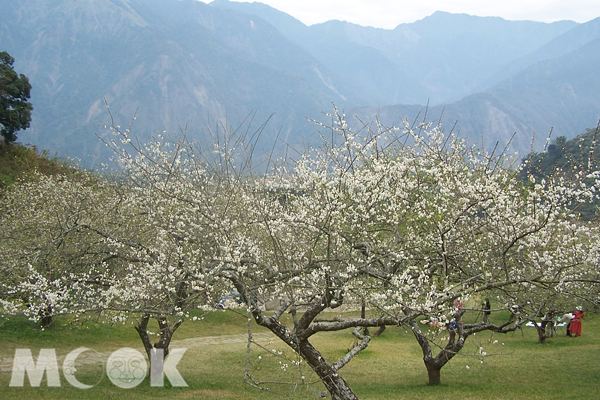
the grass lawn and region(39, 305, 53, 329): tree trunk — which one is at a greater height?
region(39, 305, 53, 329): tree trunk

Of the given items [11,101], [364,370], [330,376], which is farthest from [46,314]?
[11,101]

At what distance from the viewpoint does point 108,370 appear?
1287cm

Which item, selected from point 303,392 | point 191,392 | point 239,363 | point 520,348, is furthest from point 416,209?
point 520,348

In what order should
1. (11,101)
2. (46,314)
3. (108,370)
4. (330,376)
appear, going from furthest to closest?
1. (11,101)
2. (108,370)
3. (46,314)
4. (330,376)

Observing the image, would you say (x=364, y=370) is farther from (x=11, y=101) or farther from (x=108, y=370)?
(x=11, y=101)

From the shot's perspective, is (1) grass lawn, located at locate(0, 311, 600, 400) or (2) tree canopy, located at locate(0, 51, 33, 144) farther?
(2) tree canopy, located at locate(0, 51, 33, 144)

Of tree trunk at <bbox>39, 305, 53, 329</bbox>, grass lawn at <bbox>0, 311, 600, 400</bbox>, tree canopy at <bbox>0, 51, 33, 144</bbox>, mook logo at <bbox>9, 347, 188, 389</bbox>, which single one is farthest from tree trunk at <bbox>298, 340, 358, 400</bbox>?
tree canopy at <bbox>0, 51, 33, 144</bbox>

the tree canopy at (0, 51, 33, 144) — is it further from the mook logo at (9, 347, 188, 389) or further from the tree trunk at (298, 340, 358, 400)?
the tree trunk at (298, 340, 358, 400)

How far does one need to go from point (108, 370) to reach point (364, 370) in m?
8.34

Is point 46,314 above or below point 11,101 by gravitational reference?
below

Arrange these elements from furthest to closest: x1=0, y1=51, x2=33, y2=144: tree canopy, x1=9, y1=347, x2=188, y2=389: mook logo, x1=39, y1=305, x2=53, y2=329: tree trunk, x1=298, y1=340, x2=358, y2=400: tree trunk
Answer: x1=0, y1=51, x2=33, y2=144: tree canopy, x1=9, y1=347, x2=188, y2=389: mook logo, x1=39, y1=305, x2=53, y2=329: tree trunk, x1=298, y1=340, x2=358, y2=400: tree trunk

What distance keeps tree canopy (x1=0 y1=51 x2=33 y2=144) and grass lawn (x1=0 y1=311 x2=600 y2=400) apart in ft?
85.2

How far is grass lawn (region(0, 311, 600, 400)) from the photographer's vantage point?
11148 mm

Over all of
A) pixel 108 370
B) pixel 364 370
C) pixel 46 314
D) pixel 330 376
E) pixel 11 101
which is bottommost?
pixel 364 370
